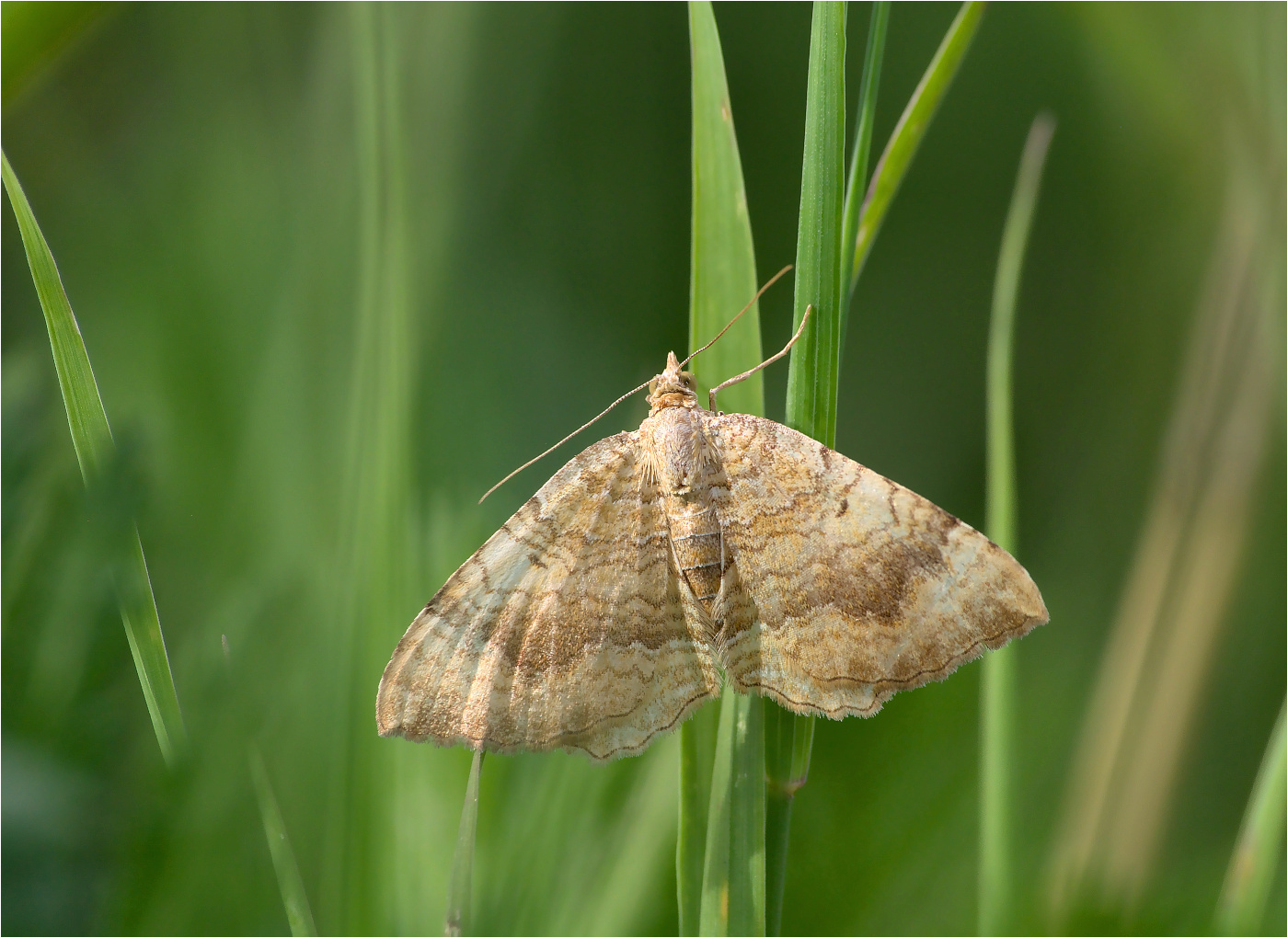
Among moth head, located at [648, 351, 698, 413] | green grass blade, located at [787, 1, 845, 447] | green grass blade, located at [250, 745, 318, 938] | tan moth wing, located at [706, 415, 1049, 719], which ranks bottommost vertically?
green grass blade, located at [250, 745, 318, 938]

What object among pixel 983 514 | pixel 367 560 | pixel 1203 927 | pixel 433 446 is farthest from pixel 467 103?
pixel 1203 927

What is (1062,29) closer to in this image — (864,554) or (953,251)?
(953,251)

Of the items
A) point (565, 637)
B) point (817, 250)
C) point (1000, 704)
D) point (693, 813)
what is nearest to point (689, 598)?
point (565, 637)

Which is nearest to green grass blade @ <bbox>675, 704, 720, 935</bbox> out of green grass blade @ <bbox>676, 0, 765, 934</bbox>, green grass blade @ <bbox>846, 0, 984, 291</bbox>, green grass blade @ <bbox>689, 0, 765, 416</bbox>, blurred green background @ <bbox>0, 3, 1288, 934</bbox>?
green grass blade @ <bbox>676, 0, 765, 934</bbox>

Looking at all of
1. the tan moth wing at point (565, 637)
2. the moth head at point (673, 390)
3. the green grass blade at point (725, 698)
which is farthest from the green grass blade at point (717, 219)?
the tan moth wing at point (565, 637)

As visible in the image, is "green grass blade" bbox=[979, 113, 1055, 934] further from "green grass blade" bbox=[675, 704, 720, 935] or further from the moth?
"green grass blade" bbox=[675, 704, 720, 935]

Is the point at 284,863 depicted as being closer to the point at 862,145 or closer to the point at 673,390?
the point at 673,390
